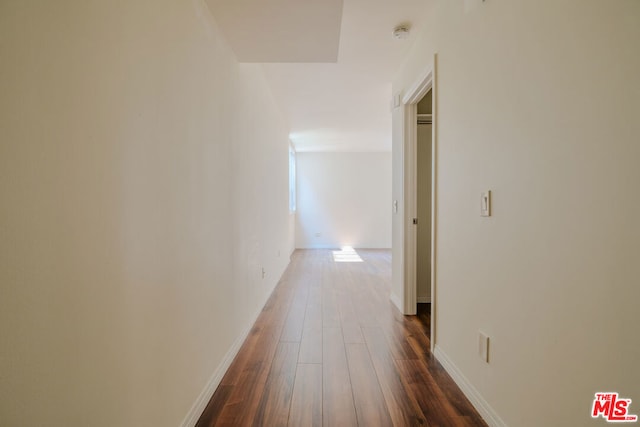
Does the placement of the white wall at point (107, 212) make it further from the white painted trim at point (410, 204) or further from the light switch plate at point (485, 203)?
the white painted trim at point (410, 204)

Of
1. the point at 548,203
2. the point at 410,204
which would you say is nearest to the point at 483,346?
the point at 548,203

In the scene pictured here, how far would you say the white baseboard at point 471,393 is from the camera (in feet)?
4.65

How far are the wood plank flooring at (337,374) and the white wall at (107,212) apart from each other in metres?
0.29

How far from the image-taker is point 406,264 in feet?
9.72

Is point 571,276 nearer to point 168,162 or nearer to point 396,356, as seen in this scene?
point 396,356

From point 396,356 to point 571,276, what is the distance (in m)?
1.43

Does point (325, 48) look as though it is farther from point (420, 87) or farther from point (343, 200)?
point (343, 200)

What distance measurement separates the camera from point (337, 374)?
75.4 inches

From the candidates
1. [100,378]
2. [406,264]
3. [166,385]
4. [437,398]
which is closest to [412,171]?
[406,264]

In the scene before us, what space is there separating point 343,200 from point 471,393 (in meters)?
6.41

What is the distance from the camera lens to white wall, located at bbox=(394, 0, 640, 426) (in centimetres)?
85

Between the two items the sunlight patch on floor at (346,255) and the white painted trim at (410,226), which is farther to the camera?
the sunlight patch on floor at (346,255)

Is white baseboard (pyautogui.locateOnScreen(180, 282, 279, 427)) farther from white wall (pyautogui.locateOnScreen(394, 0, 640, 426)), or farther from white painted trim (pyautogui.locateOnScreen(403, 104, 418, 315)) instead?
white painted trim (pyautogui.locateOnScreen(403, 104, 418, 315))

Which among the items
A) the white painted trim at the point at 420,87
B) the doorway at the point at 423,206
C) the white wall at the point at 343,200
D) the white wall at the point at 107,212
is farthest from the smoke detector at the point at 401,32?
the white wall at the point at 343,200
